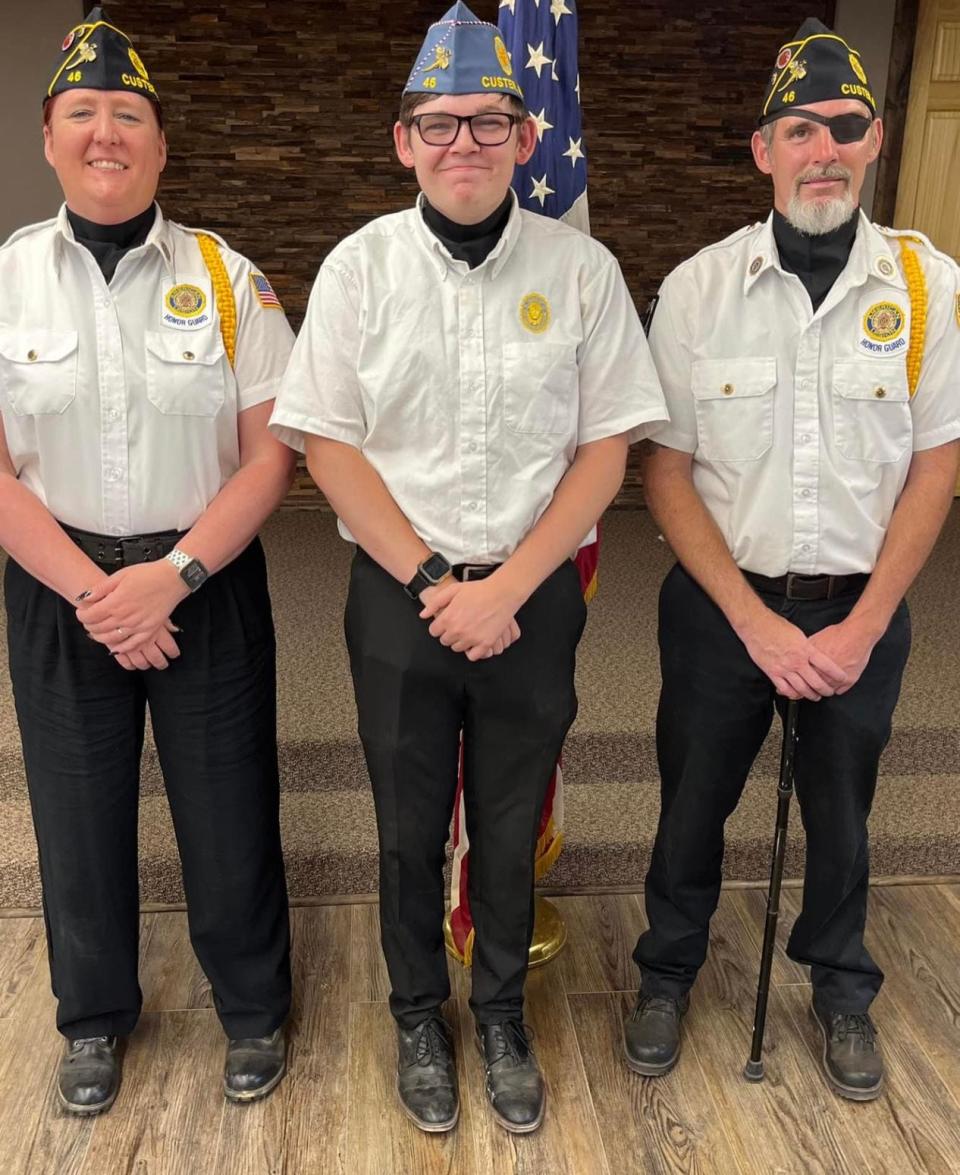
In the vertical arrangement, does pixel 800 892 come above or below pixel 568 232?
below

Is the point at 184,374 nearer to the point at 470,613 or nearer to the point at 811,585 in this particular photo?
the point at 470,613

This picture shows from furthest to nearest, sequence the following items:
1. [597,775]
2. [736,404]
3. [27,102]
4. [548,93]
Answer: [27,102] → [597,775] → [548,93] → [736,404]

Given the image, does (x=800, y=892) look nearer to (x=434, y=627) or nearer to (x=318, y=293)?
(x=434, y=627)

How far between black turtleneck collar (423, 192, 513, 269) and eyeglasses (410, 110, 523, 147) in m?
0.10

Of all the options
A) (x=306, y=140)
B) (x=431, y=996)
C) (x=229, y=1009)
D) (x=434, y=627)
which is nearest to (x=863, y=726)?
(x=434, y=627)

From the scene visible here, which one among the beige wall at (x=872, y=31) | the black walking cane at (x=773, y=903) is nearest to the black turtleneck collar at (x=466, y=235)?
the black walking cane at (x=773, y=903)

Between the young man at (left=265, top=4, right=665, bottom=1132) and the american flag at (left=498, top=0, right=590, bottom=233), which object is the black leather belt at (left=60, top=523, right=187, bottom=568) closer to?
the young man at (left=265, top=4, right=665, bottom=1132)

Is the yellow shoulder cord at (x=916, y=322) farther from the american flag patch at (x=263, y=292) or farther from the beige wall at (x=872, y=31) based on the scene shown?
the beige wall at (x=872, y=31)

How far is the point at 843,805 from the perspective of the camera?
5.98ft

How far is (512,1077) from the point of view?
1809 mm

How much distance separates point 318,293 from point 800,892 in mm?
1739

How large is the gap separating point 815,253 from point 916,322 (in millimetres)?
202

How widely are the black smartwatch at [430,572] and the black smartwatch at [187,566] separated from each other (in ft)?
1.09

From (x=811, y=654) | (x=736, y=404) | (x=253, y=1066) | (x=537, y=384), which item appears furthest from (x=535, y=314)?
(x=253, y=1066)
